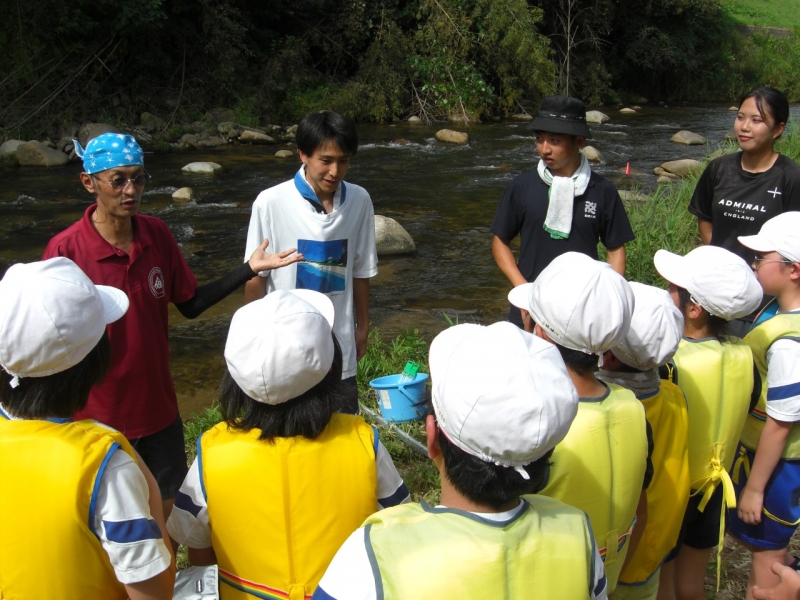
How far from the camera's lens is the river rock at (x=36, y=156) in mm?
12117

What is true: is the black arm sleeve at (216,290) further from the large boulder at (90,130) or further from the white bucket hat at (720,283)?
the large boulder at (90,130)

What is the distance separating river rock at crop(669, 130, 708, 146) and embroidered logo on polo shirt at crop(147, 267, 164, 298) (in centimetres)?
1338

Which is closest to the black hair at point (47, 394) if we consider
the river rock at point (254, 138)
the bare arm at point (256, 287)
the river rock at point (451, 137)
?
the bare arm at point (256, 287)

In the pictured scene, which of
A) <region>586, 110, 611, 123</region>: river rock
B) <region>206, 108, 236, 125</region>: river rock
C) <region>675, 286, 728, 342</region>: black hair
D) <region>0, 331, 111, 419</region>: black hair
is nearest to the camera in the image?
<region>0, 331, 111, 419</region>: black hair

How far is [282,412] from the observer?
1.73 meters

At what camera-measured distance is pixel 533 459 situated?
4.53 feet

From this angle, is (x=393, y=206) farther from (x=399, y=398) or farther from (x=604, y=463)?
(x=604, y=463)

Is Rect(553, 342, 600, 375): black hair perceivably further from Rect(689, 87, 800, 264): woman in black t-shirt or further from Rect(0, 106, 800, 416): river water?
Rect(0, 106, 800, 416): river water

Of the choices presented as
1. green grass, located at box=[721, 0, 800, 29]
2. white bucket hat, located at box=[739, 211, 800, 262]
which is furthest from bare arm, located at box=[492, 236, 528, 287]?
green grass, located at box=[721, 0, 800, 29]

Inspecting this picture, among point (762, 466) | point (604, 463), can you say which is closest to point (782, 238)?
point (762, 466)

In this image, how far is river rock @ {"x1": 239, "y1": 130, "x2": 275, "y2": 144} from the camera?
14328mm

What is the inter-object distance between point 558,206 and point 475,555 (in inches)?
87.6

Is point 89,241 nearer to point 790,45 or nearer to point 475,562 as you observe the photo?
point 475,562

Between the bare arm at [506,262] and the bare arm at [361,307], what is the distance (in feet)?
2.02
